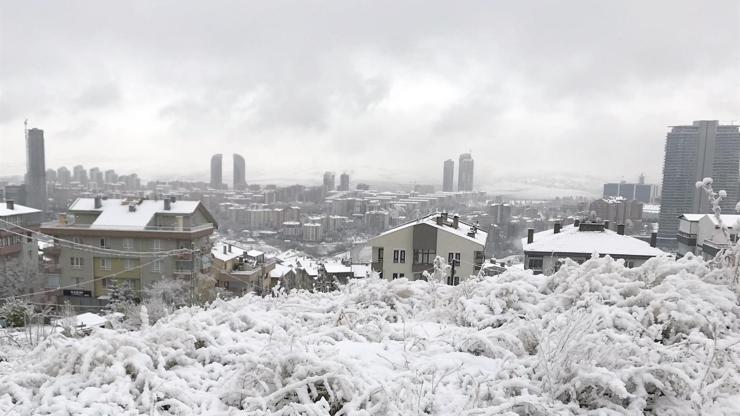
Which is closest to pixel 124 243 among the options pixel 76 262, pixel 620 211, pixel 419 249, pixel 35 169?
pixel 76 262

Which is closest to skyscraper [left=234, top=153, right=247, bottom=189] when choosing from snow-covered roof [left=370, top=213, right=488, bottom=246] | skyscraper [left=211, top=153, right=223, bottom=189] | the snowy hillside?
skyscraper [left=211, top=153, right=223, bottom=189]

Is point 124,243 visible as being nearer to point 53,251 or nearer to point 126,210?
point 126,210

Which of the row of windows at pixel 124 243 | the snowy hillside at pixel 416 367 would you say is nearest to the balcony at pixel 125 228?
the row of windows at pixel 124 243

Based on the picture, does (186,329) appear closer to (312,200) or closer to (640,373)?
(640,373)

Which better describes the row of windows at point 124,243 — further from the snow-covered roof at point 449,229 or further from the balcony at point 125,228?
the snow-covered roof at point 449,229

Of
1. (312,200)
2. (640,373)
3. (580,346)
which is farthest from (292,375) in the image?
(312,200)
